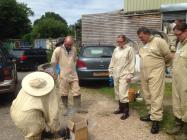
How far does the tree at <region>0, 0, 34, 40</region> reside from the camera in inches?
1551

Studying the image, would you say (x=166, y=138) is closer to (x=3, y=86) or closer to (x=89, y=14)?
(x=3, y=86)

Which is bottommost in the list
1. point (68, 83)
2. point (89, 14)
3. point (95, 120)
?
point (95, 120)

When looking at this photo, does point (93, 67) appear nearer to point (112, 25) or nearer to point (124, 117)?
point (124, 117)

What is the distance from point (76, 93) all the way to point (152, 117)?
94.2 inches

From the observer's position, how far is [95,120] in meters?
7.77

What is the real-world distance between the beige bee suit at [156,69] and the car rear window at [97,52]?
237 inches

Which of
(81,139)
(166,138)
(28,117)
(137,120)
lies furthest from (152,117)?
(28,117)

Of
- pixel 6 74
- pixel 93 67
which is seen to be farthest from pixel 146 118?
pixel 93 67

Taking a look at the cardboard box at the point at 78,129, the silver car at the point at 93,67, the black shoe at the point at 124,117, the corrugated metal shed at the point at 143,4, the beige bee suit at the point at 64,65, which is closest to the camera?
the cardboard box at the point at 78,129

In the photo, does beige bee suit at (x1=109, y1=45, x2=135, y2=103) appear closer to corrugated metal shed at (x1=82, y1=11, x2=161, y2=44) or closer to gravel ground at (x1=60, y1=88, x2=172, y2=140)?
gravel ground at (x1=60, y1=88, x2=172, y2=140)

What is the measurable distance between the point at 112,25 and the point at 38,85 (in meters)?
14.8

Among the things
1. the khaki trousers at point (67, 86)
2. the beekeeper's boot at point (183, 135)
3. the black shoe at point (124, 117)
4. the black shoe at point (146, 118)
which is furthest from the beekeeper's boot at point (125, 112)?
the beekeeper's boot at point (183, 135)

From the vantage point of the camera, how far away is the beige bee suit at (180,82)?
580 cm

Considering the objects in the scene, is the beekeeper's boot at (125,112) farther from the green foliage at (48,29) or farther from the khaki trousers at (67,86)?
the green foliage at (48,29)
